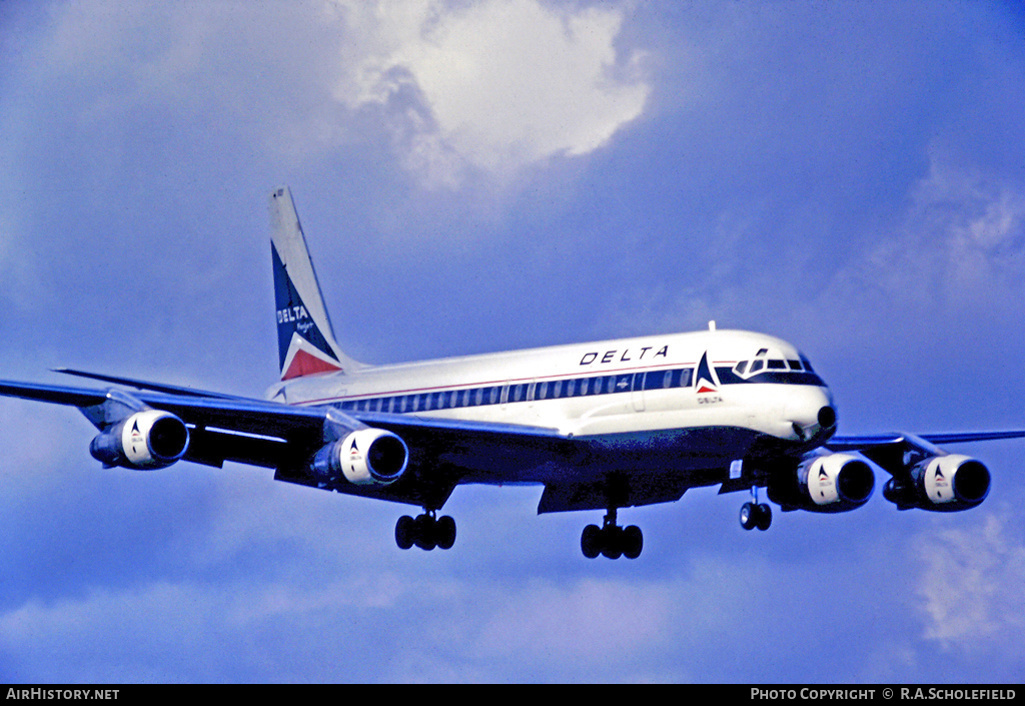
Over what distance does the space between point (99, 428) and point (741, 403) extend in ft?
55.8

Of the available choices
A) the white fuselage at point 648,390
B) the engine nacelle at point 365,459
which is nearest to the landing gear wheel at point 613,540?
the white fuselage at point 648,390

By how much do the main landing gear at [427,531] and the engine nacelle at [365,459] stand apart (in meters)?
7.65

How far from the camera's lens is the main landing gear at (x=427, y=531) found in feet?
168

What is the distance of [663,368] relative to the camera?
43344mm

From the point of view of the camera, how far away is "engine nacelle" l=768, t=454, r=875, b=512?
47.6 metres

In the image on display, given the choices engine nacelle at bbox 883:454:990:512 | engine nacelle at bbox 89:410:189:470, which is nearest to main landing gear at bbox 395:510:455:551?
engine nacelle at bbox 89:410:189:470

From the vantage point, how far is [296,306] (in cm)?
6047

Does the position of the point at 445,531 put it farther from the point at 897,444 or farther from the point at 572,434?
the point at 897,444

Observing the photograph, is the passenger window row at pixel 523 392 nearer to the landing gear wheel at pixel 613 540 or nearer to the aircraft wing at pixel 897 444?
the landing gear wheel at pixel 613 540

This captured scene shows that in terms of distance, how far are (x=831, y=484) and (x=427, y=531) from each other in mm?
12690

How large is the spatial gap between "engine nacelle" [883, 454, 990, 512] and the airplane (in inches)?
1.7
